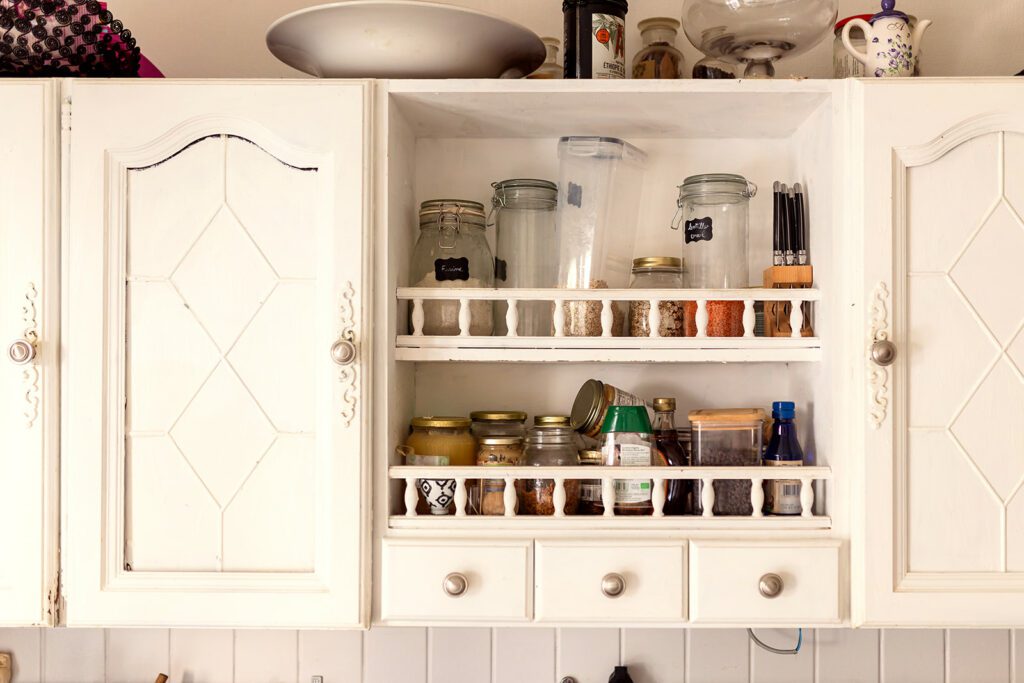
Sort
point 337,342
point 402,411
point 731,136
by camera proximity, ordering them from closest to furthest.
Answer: point 337,342, point 402,411, point 731,136

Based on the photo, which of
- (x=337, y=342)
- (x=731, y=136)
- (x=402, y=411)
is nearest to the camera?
(x=337, y=342)

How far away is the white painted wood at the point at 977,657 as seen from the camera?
1.50 m

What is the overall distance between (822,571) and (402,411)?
0.67 m

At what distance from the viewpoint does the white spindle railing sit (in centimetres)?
123

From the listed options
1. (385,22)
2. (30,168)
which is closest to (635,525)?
(385,22)

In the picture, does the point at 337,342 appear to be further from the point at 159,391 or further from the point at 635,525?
the point at 635,525

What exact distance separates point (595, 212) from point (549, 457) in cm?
40

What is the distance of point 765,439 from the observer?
138cm

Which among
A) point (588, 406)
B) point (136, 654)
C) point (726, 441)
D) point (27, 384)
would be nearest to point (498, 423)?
point (588, 406)

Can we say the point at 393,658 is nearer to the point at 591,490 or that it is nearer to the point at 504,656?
the point at 504,656

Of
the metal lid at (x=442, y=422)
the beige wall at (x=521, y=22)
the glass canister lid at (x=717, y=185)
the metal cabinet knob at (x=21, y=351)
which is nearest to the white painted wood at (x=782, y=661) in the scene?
the metal lid at (x=442, y=422)

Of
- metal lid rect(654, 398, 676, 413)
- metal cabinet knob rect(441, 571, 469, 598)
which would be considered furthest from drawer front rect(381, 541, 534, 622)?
metal lid rect(654, 398, 676, 413)

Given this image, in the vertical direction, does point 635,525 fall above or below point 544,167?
below

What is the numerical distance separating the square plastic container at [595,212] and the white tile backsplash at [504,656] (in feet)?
2.13
